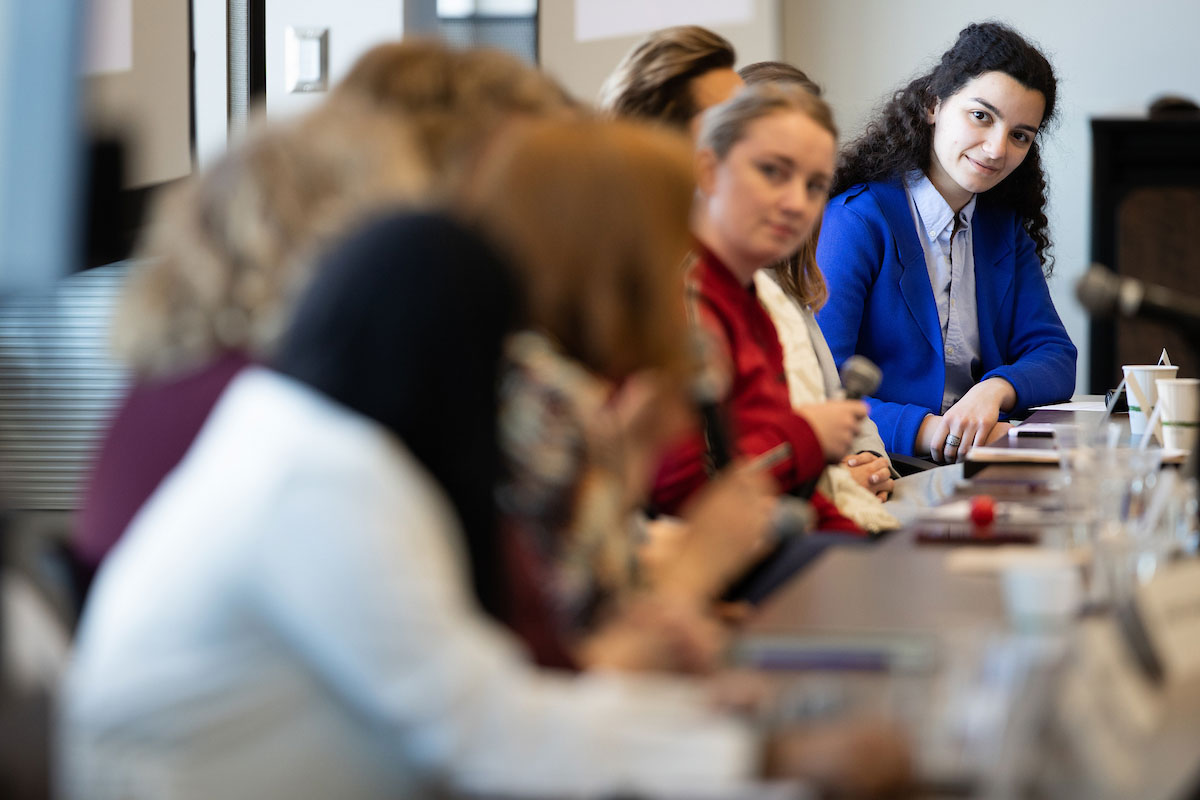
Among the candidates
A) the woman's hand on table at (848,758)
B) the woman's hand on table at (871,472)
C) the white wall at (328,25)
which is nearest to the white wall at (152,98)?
the white wall at (328,25)

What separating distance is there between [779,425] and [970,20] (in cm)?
378

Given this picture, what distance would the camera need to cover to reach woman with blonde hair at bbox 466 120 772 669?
3.78 ft

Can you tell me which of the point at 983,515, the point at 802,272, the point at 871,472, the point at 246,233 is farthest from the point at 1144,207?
the point at 246,233

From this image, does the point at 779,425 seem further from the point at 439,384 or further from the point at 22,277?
the point at 22,277

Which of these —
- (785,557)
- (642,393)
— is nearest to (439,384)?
(642,393)

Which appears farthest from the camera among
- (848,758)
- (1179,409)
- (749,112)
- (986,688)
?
(1179,409)

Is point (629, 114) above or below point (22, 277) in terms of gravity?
above

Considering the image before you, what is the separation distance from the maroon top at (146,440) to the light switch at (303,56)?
334 centimetres

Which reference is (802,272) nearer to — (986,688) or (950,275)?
(950,275)

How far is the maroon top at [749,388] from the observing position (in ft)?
7.36

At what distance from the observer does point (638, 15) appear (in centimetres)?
509

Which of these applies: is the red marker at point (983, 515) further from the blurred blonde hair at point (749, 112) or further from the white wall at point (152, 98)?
the white wall at point (152, 98)

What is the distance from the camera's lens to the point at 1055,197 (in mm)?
5625

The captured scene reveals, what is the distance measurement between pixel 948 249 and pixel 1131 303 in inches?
105
